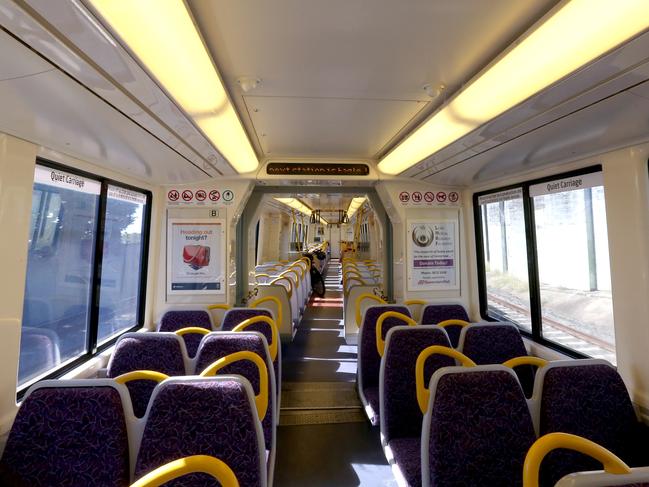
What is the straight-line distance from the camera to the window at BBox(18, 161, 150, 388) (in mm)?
2416

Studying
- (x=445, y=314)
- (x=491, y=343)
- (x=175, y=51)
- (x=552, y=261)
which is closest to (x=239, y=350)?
(x=175, y=51)

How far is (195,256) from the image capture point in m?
3.96

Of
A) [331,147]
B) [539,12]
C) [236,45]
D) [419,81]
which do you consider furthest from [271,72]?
[331,147]

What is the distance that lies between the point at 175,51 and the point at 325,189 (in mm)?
3211

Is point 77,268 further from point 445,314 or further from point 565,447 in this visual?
point 445,314

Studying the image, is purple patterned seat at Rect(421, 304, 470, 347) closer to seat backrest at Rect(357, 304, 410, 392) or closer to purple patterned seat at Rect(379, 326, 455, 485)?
seat backrest at Rect(357, 304, 410, 392)

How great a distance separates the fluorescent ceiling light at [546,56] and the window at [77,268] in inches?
121

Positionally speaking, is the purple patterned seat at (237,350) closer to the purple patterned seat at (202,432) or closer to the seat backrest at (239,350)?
the seat backrest at (239,350)

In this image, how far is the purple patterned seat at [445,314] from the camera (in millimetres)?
3664

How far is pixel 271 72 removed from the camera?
184cm

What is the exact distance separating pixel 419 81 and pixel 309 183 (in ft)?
7.65

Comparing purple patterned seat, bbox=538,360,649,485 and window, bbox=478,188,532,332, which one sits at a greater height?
window, bbox=478,188,532,332

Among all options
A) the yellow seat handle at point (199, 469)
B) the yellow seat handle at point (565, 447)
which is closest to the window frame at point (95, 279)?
the yellow seat handle at point (199, 469)

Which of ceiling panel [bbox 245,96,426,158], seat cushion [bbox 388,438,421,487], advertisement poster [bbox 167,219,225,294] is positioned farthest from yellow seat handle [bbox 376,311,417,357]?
advertisement poster [bbox 167,219,225,294]
